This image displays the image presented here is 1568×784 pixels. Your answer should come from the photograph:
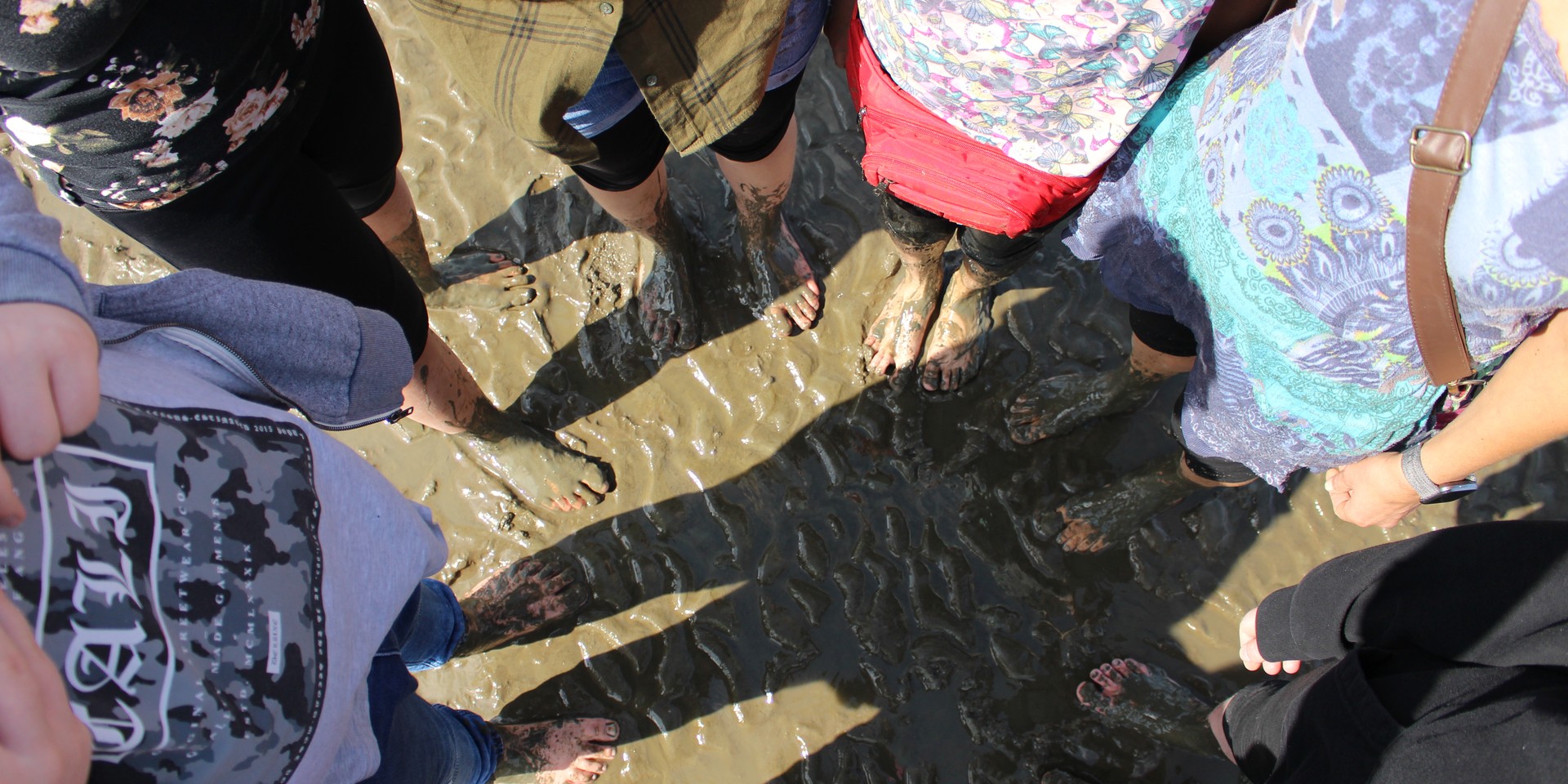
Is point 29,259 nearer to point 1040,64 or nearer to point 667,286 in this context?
point 1040,64

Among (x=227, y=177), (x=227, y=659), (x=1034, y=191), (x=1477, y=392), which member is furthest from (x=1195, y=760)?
(x=227, y=177)

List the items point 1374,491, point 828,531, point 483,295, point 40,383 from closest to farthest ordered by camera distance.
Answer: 1. point 40,383
2. point 1374,491
3. point 828,531
4. point 483,295

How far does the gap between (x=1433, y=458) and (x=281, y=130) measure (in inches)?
95.9

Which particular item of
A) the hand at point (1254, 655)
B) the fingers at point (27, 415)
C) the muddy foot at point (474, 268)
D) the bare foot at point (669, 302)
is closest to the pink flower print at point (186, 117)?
the fingers at point (27, 415)

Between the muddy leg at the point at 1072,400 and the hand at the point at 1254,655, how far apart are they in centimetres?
73

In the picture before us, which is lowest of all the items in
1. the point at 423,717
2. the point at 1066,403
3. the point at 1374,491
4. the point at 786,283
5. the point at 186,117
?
the point at 423,717

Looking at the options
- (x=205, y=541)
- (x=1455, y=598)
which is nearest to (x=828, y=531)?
(x=1455, y=598)

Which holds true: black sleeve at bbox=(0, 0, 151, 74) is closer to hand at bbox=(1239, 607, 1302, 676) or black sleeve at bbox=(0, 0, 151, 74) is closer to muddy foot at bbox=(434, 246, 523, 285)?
muddy foot at bbox=(434, 246, 523, 285)

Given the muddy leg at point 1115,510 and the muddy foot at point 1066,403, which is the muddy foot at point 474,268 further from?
the muddy leg at point 1115,510

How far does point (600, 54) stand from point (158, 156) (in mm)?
829

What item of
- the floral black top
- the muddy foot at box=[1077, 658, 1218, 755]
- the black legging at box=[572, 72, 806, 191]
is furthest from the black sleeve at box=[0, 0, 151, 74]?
the muddy foot at box=[1077, 658, 1218, 755]

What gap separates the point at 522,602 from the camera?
2.36 m

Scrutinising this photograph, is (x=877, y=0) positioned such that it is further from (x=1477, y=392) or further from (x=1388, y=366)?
(x=1477, y=392)

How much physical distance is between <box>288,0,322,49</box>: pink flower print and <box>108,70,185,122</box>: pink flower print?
0.28 meters
